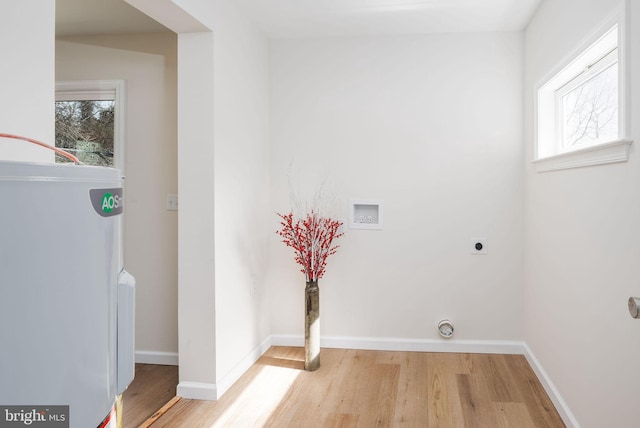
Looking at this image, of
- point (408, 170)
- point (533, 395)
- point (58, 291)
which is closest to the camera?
point (58, 291)

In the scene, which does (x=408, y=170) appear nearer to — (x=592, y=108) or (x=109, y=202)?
(x=592, y=108)

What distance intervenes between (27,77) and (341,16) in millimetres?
2460

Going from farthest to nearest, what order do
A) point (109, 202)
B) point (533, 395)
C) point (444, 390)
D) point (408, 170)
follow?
point (408, 170) → point (444, 390) → point (533, 395) → point (109, 202)

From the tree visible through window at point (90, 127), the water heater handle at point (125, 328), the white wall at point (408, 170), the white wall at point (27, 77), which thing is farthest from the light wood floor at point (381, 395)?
the tree visible through window at point (90, 127)

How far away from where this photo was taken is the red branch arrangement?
357 cm

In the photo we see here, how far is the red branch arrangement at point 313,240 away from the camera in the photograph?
141 inches

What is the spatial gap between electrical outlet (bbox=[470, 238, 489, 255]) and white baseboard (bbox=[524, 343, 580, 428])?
739mm

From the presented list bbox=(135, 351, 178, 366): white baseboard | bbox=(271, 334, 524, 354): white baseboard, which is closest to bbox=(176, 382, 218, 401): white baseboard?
bbox=(135, 351, 178, 366): white baseboard

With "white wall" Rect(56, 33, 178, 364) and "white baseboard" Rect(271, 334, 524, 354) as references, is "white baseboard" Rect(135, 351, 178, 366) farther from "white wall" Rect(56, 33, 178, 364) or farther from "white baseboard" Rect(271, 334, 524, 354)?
"white baseboard" Rect(271, 334, 524, 354)

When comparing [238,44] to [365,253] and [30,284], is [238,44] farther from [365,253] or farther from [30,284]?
[30,284]

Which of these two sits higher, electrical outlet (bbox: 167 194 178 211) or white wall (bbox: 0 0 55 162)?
white wall (bbox: 0 0 55 162)

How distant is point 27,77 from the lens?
1.46 meters

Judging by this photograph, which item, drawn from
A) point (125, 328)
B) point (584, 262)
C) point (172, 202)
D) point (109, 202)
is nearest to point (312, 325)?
point (172, 202)

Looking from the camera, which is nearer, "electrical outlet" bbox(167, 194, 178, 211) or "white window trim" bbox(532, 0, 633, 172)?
"white window trim" bbox(532, 0, 633, 172)
